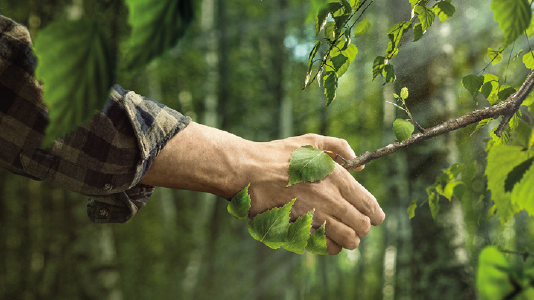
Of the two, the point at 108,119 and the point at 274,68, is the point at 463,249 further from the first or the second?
the point at 274,68

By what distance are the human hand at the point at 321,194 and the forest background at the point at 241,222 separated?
1.11 m

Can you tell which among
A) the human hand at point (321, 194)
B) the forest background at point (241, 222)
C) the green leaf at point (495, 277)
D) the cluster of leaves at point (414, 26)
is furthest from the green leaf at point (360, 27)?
the forest background at point (241, 222)

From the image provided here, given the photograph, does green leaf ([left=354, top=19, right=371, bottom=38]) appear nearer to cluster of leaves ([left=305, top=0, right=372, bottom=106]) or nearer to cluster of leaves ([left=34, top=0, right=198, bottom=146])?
cluster of leaves ([left=305, top=0, right=372, bottom=106])

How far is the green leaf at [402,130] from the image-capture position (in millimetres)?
373

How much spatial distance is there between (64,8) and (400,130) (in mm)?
2507

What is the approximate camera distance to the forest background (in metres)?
1.63

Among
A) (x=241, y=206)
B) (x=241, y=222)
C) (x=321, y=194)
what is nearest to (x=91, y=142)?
(x=241, y=206)

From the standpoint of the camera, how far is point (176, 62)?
11.6ft

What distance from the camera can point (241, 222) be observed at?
3.79m

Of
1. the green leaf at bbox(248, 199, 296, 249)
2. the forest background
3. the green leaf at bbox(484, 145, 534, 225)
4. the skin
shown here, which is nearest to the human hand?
the skin

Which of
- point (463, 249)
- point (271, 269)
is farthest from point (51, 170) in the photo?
point (271, 269)

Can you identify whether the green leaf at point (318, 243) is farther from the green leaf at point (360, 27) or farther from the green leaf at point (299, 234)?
the green leaf at point (360, 27)

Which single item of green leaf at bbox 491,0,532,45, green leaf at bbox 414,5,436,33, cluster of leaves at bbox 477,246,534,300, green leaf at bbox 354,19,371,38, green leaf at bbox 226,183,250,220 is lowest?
cluster of leaves at bbox 477,246,534,300

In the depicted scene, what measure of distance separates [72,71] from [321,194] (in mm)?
394
